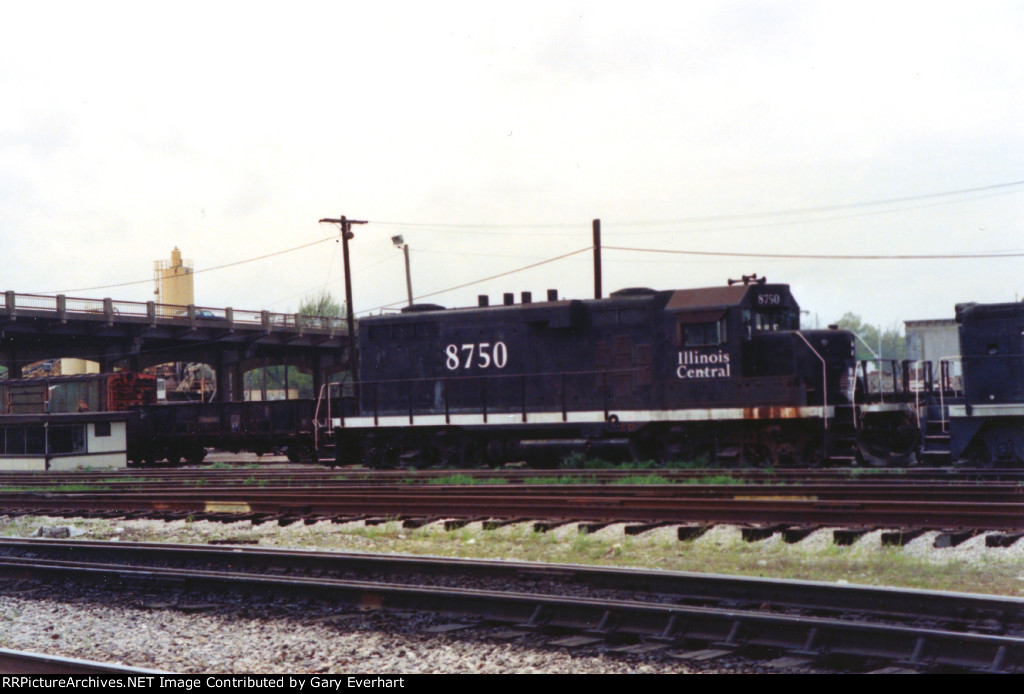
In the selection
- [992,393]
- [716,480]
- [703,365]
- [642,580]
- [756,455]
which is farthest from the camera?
[703,365]

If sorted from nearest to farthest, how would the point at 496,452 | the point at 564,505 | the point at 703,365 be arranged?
the point at 564,505, the point at 703,365, the point at 496,452

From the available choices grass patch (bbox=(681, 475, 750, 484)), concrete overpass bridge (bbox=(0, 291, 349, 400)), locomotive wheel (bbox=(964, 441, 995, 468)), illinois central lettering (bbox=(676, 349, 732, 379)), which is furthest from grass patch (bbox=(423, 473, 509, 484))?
concrete overpass bridge (bbox=(0, 291, 349, 400))

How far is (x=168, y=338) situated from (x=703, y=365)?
37.5 metres

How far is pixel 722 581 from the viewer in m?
6.86

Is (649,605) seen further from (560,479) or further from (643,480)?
(560,479)

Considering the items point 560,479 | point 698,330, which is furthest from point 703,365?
point 560,479

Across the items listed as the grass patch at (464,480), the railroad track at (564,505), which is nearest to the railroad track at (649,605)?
the railroad track at (564,505)

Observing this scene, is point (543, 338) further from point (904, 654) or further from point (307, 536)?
point (904, 654)

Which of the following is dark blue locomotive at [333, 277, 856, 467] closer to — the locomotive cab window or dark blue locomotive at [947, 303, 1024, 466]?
the locomotive cab window

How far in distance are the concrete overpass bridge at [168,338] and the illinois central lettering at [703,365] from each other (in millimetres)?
32622

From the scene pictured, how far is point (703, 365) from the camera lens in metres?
17.8

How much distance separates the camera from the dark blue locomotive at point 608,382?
56.5ft
